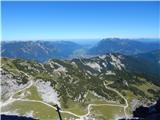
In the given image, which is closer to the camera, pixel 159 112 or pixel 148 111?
pixel 159 112

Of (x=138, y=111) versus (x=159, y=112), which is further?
(x=138, y=111)

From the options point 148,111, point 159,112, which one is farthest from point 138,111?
point 159,112

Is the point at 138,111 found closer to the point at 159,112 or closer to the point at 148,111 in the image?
the point at 148,111
